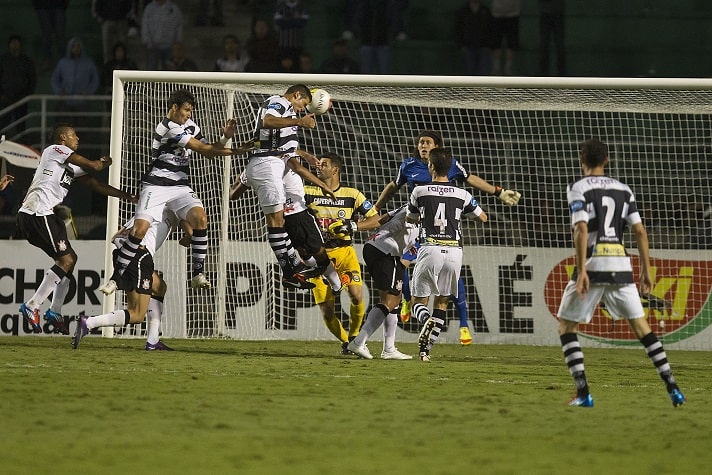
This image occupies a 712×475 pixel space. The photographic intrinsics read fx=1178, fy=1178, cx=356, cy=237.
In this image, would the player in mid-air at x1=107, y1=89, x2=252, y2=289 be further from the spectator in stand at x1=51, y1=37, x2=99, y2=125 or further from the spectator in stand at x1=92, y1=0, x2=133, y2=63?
the spectator in stand at x1=92, y1=0, x2=133, y2=63

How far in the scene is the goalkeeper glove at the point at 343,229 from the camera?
1237cm

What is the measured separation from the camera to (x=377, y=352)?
1393 cm

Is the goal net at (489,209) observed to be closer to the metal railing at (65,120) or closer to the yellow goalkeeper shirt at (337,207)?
the yellow goalkeeper shirt at (337,207)

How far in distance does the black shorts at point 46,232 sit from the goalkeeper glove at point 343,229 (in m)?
3.35

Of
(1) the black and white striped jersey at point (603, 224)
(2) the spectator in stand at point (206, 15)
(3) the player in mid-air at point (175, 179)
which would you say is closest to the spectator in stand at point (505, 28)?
(2) the spectator in stand at point (206, 15)

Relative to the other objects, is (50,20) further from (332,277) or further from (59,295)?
(332,277)

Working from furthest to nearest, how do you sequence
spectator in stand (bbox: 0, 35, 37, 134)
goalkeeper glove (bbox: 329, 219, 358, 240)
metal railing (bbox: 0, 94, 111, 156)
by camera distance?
1. spectator in stand (bbox: 0, 35, 37, 134)
2. metal railing (bbox: 0, 94, 111, 156)
3. goalkeeper glove (bbox: 329, 219, 358, 240)

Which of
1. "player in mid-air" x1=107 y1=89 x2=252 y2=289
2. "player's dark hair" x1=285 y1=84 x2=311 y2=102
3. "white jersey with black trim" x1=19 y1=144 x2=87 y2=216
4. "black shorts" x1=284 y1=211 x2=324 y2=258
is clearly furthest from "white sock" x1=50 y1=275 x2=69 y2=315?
"player's dark hair" x1=285 y1=84 x2=311 y2=102

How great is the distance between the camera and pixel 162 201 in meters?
12.7

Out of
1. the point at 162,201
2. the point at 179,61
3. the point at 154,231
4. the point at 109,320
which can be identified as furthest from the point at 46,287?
the point at 179,61

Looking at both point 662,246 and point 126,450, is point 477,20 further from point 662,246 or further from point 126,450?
point 126,450

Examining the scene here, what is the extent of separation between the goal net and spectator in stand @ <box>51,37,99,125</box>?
4.77 m

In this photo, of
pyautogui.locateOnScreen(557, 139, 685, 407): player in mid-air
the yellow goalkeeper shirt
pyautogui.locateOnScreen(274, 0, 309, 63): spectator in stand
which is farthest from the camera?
pyautogui.locateOnScreen(274, 0, 309, 63): spectator in stand

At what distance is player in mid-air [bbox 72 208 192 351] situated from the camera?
40.9 feet
